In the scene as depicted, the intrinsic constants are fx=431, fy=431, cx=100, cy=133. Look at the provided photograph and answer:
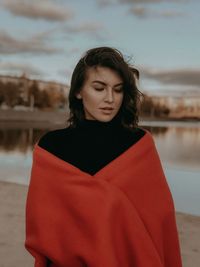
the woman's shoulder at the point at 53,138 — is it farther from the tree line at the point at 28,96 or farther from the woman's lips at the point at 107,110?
the tree line at the point at 28,96

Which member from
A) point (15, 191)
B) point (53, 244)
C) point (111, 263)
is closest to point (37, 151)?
point (53, 244)

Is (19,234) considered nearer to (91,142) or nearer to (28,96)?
(91,142)

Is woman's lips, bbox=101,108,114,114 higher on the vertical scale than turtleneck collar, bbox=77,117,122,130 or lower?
higher

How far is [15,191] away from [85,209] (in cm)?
540

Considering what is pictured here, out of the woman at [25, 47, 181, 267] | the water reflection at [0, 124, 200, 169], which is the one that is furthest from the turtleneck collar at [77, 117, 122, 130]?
the water reflection at [0, 124, 200, 169]

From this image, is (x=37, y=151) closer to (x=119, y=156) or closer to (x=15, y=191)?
(x=119, y=156)

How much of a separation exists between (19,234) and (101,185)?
3295mm

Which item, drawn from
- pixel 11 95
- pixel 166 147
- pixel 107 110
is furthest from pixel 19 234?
pixel 11 95

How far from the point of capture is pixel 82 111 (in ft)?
6.24

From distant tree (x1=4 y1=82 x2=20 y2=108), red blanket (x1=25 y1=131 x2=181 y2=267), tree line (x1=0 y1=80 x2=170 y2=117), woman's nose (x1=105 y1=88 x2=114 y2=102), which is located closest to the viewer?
red blanket (x1=25 y1=131 x2=181 y2=267)

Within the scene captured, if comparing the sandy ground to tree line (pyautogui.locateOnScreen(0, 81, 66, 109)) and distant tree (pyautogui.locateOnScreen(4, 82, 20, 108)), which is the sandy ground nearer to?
distant tree (pyautogui.locateOnScreen(4, 82, 20, 108))

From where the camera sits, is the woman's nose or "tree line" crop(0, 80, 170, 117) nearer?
the woman's nose

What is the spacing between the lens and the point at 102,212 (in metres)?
1.63

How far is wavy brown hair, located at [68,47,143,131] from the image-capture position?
1.77 meters
